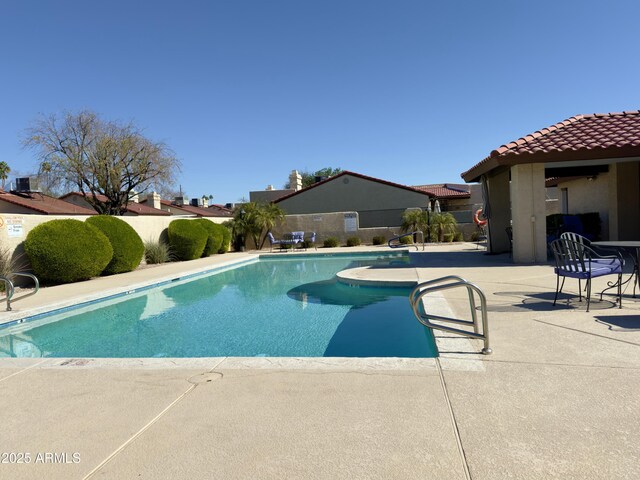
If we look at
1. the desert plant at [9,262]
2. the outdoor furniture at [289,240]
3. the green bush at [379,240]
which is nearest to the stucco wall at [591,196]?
the green bush at [379,240]

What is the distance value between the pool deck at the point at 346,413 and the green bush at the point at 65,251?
8.29 meters

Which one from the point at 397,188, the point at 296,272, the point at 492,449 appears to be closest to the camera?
the point at 492,449

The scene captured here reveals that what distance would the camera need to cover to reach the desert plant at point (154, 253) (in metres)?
17.3

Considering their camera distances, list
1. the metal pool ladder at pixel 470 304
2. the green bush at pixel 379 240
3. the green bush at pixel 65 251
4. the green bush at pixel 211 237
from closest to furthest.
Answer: the metal pool ladder at pixel 470 304
the green bush at pixel 65 251
the green bush at pixel 211 237
the green bush at pixel 379 240

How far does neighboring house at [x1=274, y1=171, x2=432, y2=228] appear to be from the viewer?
30.2 metres

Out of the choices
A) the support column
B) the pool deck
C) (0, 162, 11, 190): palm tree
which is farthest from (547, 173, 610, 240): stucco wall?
(0, 162, 11, 190): palm tree

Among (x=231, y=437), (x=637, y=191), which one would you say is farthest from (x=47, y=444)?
(x=637, y=191)

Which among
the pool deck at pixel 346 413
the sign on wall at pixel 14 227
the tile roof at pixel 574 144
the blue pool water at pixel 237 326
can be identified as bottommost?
the blue pool water at pixel 237 326

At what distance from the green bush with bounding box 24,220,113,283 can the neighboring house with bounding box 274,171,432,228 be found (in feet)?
63.2

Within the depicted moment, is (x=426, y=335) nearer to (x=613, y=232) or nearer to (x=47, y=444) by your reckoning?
(x=47, y=444)

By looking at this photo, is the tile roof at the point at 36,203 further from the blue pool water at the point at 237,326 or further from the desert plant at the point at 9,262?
the blue pool water at the point at 237,326

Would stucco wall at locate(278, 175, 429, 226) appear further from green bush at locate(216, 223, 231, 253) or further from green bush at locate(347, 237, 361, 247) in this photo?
green bush at locate(216, 223, 231, 253)

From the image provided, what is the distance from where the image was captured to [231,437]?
9.10ft

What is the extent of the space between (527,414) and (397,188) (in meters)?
28.1
